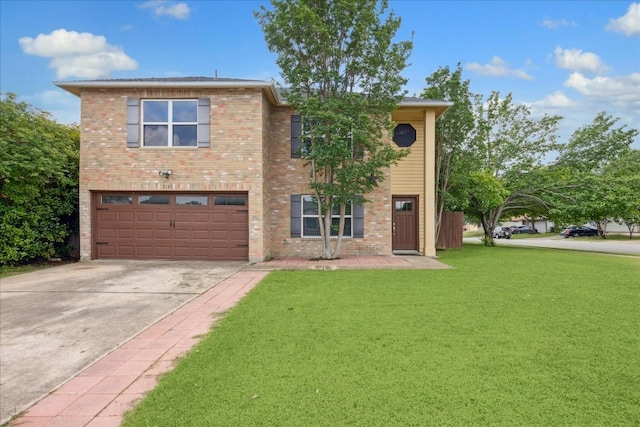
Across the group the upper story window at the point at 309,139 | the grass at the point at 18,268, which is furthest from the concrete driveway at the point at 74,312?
the upper story window at the point at 309,139

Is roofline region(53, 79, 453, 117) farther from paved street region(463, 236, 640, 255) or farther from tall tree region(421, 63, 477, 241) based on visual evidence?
paved street region(463, 236, 640, 255)

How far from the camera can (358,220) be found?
1286cm

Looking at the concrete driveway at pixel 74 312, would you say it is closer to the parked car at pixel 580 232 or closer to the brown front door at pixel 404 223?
the brown front door at pixel 404 223

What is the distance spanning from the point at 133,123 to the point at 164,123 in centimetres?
97

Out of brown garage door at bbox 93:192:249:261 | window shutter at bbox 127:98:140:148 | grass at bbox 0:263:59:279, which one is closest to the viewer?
grass at bbox 0:263:59:279

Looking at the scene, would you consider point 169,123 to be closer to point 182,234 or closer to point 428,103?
point 182,234

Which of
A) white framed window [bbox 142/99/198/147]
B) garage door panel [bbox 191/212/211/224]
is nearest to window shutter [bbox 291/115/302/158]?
white framed window [bbox 142/99/198/147]

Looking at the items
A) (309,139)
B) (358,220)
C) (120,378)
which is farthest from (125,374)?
(358,220)

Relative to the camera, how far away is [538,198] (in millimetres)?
17109

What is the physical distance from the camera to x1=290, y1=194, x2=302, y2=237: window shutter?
12758mm

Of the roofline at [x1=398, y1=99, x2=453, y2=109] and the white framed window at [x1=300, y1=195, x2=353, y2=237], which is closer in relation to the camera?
the roofline at [x1=398, y1=99, x2=453, y2=109]

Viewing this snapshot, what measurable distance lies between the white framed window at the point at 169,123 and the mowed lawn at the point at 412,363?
23.1 ft

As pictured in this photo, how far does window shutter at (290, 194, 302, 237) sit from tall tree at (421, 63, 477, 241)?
6044mm

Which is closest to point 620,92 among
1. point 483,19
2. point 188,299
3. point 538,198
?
point 538,198
